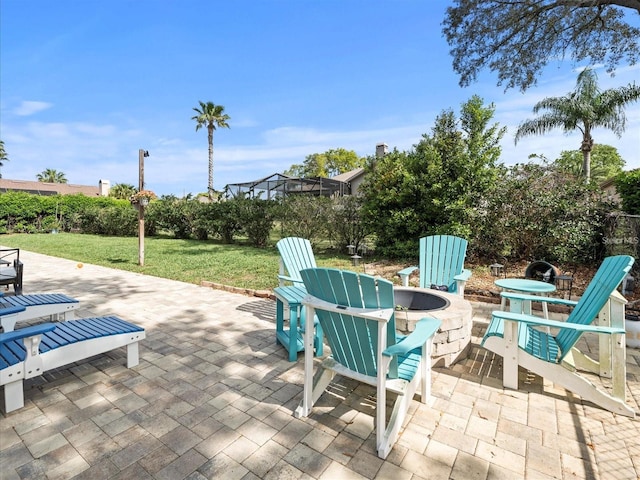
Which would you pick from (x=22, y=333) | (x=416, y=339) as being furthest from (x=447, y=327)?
(x=22, y=333)

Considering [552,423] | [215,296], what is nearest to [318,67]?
[215,296]

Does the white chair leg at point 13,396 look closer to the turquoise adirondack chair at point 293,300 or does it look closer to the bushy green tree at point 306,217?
the turquoise adirondack chair at point 293,300

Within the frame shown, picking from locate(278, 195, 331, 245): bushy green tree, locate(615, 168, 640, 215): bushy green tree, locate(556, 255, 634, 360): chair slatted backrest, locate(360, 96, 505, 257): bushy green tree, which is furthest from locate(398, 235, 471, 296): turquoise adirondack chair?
locate(615, 168, 640, 215): bushy green tree

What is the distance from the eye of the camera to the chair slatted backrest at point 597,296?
7.47ft

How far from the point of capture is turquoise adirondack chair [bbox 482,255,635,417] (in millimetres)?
2219

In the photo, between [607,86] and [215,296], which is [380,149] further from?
[215,296]

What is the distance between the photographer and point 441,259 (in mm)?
4453

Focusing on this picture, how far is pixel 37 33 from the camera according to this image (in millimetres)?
7238

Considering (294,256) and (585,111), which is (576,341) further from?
(585,111)

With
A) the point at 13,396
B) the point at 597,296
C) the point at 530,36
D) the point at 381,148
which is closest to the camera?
the point at 13,396

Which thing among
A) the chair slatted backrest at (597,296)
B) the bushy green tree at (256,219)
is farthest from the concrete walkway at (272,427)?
the bushy green tree at (256,219)

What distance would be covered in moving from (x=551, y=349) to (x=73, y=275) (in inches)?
335

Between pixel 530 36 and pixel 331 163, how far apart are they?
117ft

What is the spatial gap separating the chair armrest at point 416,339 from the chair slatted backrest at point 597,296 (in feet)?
3.77
